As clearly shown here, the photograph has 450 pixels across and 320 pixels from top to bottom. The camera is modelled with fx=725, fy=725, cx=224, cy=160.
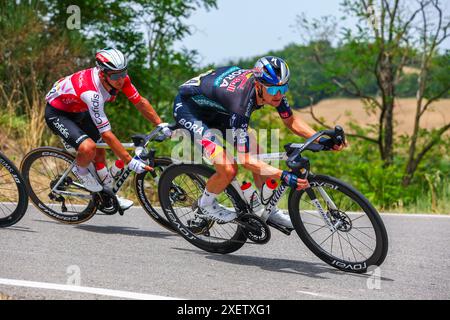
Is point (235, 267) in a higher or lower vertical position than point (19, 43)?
lower

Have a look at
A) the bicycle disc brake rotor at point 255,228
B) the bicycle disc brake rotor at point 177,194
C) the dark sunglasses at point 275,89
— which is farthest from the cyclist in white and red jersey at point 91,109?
the dark sunglasses at point 275,89

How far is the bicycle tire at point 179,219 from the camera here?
6.48 m

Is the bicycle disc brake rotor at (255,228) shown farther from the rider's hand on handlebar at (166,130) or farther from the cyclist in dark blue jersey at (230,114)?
the rider's hand on handlebar at (166,130)

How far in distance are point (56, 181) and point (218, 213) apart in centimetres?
228

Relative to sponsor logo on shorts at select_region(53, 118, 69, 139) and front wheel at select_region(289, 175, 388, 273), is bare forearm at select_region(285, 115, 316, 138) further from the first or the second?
sponsor logo on shorts at select_region(53, 118, 69, 139)

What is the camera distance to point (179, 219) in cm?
691

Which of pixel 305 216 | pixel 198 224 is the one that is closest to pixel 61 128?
pixel 198 224

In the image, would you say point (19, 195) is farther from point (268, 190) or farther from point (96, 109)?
point (268, 190)

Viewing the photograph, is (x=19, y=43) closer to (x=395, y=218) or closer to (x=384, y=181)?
(x=384, y=181)

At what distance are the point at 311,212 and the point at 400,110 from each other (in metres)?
13.5

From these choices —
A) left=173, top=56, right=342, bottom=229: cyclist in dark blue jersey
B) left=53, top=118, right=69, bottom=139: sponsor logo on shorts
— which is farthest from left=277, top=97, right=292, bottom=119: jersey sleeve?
left=53, top=118, right=69, bottom=139: sponsor logo on shorts

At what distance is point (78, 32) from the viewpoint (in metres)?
15.4
